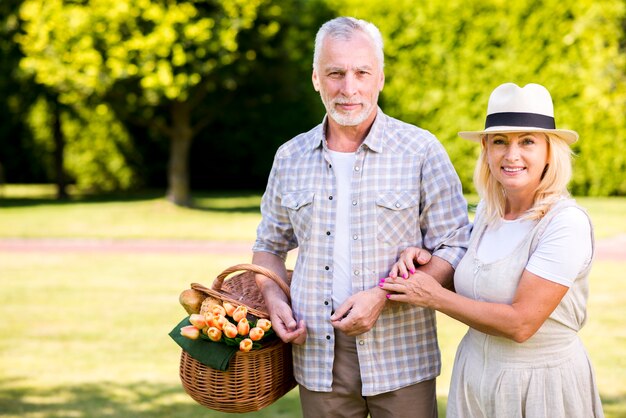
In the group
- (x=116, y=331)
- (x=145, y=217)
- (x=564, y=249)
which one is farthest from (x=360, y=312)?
(x=145, y=217)

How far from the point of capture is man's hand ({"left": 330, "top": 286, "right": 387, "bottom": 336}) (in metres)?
2.84

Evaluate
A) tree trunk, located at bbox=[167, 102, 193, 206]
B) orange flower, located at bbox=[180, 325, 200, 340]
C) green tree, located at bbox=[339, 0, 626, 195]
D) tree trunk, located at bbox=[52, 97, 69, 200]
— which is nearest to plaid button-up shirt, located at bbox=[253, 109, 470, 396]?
orange flower, located at bbox=[180, 325, 200, 340]

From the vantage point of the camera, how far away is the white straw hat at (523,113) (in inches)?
106

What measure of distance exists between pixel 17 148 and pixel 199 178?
488 cm

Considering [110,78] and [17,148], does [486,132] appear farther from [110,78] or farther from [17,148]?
[17,148]

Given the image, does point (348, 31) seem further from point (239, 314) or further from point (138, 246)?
point (138, 246)

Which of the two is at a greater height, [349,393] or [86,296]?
[349,393]

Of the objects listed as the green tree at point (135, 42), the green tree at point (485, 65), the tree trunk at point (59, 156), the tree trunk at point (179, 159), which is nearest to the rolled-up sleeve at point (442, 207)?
the green tree at point (135, 42)

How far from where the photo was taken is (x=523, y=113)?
2.70 m

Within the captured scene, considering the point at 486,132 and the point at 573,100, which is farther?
the point at 573,100

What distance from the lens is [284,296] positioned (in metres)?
3.20

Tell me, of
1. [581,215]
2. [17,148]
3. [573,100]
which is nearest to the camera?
[581,215]

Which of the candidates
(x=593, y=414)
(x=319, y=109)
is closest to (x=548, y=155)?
(x=593, y=414)

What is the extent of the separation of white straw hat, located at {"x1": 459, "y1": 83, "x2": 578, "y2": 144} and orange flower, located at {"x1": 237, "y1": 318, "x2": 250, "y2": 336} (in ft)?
3.35
